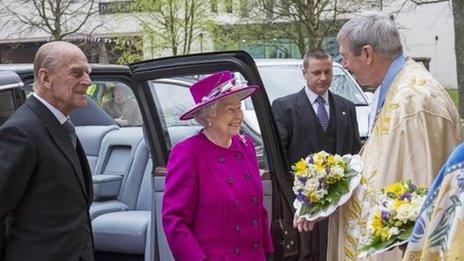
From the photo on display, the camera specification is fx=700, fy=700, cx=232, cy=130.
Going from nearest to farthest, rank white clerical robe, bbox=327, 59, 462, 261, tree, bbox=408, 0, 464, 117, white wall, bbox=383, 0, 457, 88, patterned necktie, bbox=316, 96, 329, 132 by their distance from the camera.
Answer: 1. white clerical robe, bbox=327, 59, 462, 261
2. patterned necktie, bbox=316, 96, 329, 132
3. tree, bbox=408, 0, 464, 117
4. white wall, bbox=383, 0, 457, 88

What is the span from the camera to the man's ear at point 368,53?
3289mm

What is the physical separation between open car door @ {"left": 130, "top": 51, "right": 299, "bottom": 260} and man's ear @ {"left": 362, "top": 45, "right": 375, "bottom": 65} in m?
0.66

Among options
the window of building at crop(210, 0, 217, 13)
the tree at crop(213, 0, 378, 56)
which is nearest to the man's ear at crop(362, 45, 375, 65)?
the tree at crop(213, 0, 378, 56)

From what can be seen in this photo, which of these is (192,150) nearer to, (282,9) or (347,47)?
(347,47)

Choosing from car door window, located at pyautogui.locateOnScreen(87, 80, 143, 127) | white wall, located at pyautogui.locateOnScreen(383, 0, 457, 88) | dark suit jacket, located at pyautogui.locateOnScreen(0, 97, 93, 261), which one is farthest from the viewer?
white wall, located at pyautogui.locateOnScreen(383, 0, 457, 88)

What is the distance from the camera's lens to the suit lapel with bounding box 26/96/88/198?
3.04 m

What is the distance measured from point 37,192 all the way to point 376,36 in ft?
5.53

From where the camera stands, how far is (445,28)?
149 feet

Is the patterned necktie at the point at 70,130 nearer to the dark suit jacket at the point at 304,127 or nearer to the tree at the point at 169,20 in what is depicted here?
the dark suit jacket at the point at 304,127

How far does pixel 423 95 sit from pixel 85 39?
81.1 ft

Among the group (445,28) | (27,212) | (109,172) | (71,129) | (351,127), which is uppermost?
(71,129)

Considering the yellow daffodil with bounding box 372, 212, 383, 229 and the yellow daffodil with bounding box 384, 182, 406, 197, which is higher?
the yellow daffodil with bounding box 384, 182, 406, 197

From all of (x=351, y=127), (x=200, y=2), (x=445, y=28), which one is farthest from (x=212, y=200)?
(x=445, y=28)

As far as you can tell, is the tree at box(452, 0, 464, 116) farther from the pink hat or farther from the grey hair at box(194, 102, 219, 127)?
the grey hair at box(194, 102, 219, 127)
